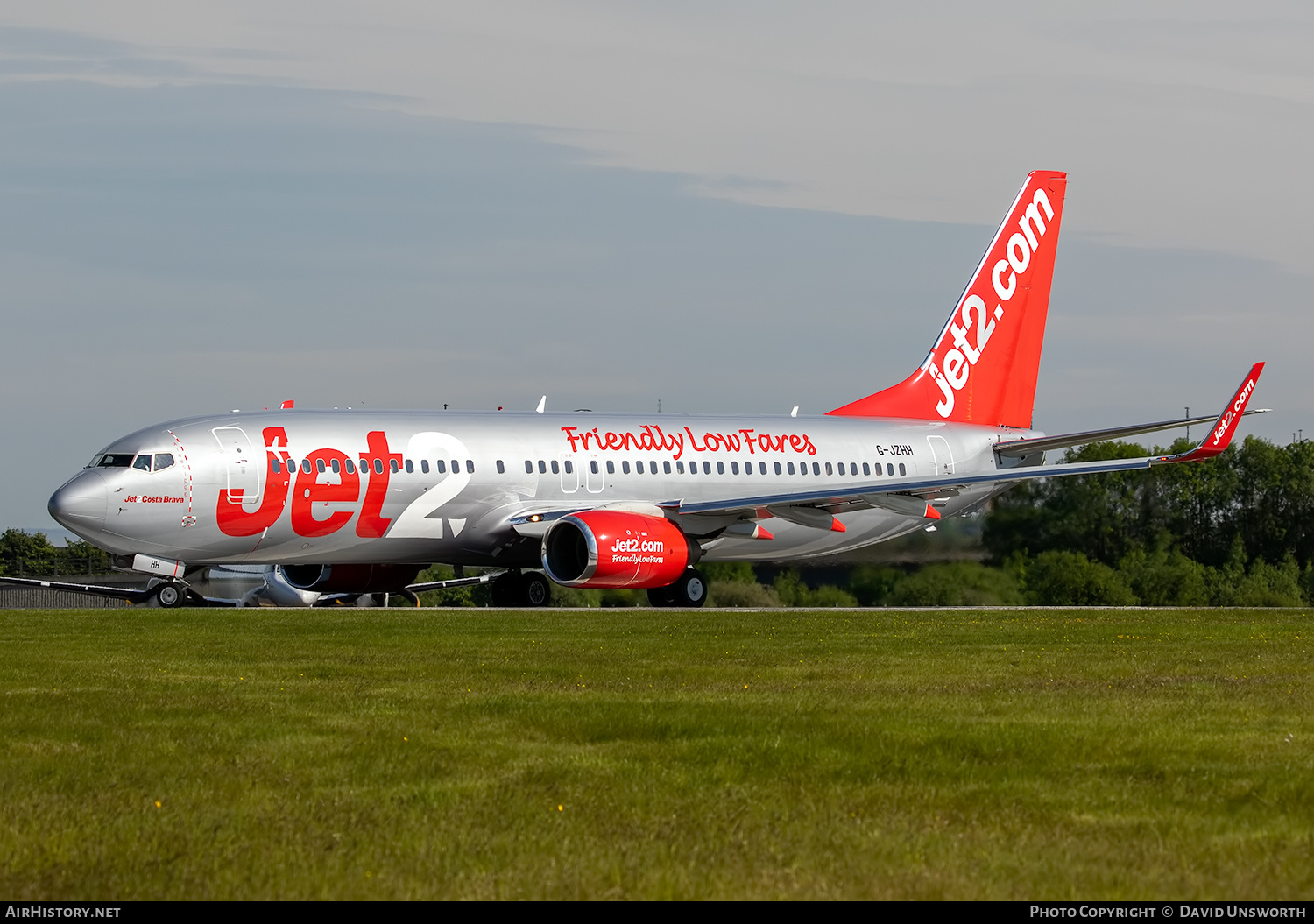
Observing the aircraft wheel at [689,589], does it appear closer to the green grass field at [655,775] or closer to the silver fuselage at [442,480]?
the silver fuselage at [442,480]

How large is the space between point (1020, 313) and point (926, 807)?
33436 millimetres

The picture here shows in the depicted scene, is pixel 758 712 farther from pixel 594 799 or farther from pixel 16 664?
pixel 16 664

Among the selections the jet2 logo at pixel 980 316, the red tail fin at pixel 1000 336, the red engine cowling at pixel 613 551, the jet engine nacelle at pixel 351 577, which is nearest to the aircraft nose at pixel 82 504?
the jet engine nacelle at pixel 351 577

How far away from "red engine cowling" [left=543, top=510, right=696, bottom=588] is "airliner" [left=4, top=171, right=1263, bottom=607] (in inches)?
1.5

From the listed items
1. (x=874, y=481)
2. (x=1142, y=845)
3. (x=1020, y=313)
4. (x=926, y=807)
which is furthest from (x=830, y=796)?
(x=1020, y=313)

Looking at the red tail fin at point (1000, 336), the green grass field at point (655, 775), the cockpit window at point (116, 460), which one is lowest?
the green grass field at point (655, 775)

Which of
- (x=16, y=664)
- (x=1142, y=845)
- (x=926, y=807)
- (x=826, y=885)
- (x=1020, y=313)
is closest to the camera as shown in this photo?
(x=826, y=885)

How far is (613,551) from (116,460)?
327 inches

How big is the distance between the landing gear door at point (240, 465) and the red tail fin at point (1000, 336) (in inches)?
587

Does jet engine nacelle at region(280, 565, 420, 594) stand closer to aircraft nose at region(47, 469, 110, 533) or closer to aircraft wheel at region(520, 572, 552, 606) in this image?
aircraft wheel at region(520, 572, 552, 606)

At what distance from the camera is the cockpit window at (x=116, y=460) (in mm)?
27438

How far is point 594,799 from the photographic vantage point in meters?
8.30

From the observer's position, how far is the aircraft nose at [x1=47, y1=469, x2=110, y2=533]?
27.0 metres

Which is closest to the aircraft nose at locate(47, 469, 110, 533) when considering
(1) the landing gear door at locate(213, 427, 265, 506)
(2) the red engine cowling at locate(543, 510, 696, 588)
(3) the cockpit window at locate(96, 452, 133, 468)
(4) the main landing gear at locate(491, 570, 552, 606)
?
(3) the cockpit window at locate(96, 452, 133, 468)
